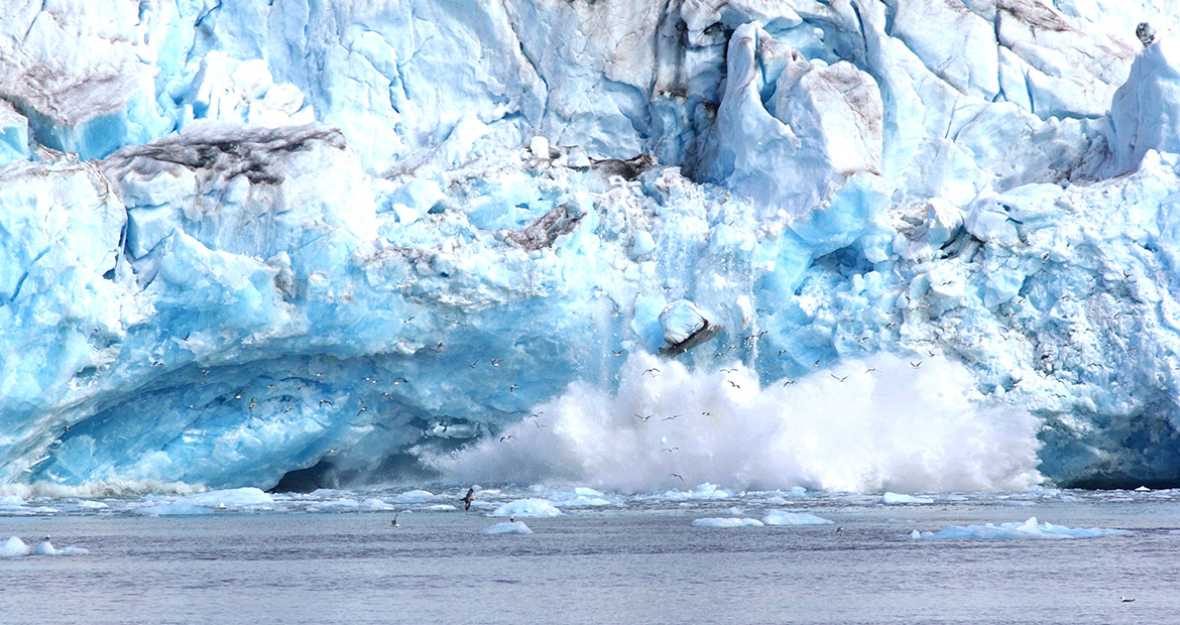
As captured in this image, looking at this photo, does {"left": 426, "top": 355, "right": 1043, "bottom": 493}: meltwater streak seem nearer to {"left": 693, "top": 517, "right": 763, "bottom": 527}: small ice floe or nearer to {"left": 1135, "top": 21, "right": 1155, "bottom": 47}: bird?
{"left": 693, "top": 517, "right": 763, "bottom": 527}: small ice floe

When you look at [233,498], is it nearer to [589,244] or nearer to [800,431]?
[589,244]

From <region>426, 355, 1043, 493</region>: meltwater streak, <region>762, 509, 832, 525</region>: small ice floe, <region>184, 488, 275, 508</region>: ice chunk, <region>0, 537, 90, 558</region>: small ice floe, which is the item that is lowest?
<region>426, 355, 1043, 493</region>: meltwater streak

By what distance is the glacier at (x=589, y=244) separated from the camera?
1702 centimetres

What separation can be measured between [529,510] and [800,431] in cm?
437

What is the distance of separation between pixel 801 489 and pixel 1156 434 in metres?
4.89

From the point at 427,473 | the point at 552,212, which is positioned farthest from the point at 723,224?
the point at 427,473

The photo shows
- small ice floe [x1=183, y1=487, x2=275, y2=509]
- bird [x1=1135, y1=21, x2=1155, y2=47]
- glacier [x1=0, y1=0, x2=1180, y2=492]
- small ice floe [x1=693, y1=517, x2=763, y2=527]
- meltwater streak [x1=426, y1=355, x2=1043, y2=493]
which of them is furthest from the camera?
bird [x1=1135, y1=21, x2=1155, y2=47]

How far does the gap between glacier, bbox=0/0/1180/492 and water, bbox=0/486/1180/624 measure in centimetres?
239

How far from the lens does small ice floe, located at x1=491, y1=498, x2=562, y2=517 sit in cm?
1509

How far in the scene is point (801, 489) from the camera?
→ 17688 millimetres

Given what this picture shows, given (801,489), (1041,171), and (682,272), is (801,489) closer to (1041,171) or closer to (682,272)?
(682,272)

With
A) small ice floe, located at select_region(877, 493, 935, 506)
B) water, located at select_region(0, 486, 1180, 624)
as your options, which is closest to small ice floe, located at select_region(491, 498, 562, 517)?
water, located at select_region(0, 486, 1180, 624)

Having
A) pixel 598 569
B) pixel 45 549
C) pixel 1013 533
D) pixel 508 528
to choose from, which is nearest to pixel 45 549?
pixel 45 549

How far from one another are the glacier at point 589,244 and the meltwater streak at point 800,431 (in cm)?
4
